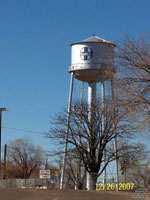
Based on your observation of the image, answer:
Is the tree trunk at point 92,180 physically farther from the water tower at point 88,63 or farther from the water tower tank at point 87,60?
the water tower tank at point 87,60

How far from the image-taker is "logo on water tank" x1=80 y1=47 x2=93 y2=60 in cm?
4212

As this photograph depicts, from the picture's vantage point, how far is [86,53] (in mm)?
42469

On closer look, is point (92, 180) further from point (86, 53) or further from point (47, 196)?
point (47, 196)

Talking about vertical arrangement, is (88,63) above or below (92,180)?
above

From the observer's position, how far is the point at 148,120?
2106cm

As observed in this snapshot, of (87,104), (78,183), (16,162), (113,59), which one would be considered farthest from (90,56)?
(16,162)

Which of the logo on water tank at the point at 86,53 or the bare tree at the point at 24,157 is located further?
the bare tree at the point at 24,157

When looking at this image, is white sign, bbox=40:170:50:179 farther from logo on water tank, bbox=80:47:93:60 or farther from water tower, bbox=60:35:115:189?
logo on water tank, bbox=80:47:93:60

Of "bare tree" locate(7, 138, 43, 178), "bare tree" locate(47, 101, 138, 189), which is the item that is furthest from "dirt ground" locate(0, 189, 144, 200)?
"bare tree" locate(7, 138, 43, 178)

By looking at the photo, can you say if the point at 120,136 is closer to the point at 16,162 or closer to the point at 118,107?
the point at 118,107

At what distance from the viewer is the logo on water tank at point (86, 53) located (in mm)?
42125
